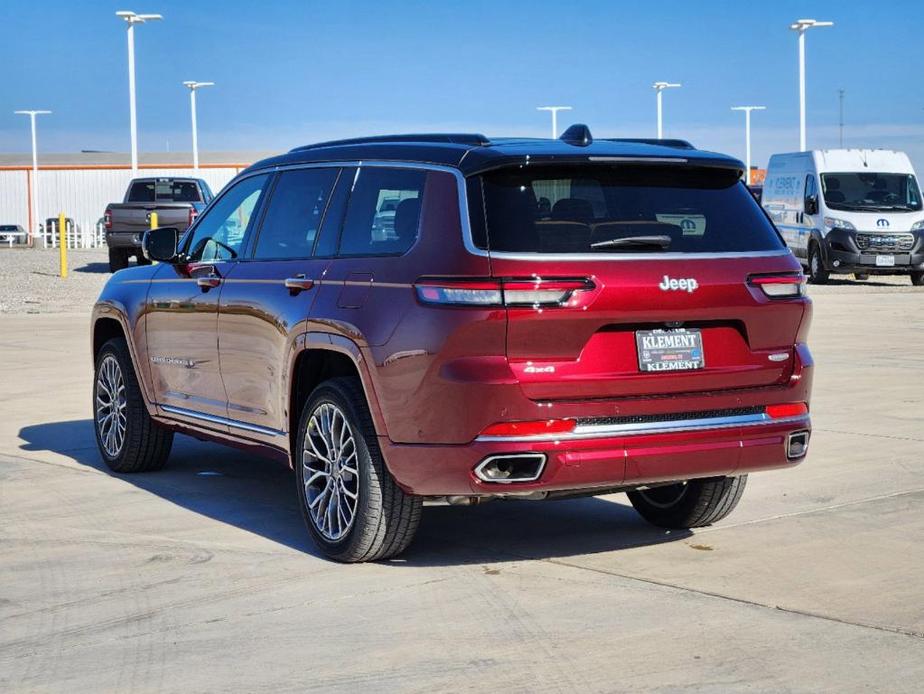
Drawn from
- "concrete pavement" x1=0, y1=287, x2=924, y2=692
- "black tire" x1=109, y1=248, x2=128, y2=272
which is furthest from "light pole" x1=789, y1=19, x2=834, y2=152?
"concrete pavement" x1=0, y1=287, x2=924, y2=692

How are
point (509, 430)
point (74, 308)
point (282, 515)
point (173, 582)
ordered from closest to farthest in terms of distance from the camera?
point (509, 430) → point (173, 582) → point (282, 515) → point (74, 308)

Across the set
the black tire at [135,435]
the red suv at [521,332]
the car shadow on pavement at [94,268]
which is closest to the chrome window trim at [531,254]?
the red suv at [521,332]

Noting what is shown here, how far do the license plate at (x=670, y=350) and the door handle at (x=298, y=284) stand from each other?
1.56 m

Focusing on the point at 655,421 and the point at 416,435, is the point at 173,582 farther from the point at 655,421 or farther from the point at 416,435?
the point at 655,421

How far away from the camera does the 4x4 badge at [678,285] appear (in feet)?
19.2

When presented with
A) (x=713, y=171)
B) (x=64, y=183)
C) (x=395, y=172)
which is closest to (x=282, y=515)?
(x=395, y=172)

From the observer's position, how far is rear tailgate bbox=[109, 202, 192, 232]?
29.6 meters

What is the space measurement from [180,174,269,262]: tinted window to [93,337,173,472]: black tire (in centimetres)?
99

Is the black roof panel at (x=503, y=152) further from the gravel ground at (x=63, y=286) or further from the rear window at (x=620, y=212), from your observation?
the gravel ground at (x=63, y=286)

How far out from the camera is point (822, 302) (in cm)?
2425

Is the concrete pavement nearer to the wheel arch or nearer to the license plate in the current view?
the wheel arch

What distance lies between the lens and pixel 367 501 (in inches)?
241

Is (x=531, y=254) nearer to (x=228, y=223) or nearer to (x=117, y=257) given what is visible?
Result: (x=228, y=223)

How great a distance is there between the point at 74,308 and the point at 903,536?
1925 cm
